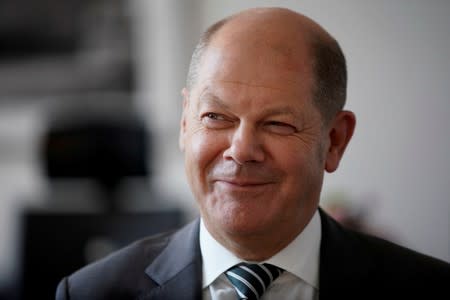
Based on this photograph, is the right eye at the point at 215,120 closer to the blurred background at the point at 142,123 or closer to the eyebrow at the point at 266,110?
the eyebrow at the point at 266,110

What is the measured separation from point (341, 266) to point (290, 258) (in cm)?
11

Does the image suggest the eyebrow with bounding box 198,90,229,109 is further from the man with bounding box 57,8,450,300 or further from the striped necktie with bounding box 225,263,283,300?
the striped necktie with bounding box 225,263,283,300

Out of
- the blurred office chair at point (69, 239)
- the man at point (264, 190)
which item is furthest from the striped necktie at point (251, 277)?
the blurred office chair at point (69, 239)

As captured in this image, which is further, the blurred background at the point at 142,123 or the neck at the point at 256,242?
the blurred background at the point at 142,123

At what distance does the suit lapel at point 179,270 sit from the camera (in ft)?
4.20

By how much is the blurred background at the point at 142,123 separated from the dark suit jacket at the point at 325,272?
790 millimetres

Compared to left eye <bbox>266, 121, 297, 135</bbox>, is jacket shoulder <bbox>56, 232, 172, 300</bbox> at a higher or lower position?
lower

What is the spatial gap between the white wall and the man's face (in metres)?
1.18

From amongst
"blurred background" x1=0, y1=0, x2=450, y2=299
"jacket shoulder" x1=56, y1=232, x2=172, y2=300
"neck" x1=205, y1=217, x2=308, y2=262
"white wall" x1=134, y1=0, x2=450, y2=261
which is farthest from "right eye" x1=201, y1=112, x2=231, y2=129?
"white wall" x1=134, y1=0, x2=450, y2=261

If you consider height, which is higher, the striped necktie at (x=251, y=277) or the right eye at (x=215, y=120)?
the right eye at (x=215, y=120)

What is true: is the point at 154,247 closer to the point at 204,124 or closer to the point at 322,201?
the point at 204,124

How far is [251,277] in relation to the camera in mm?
1261

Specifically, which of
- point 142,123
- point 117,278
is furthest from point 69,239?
point 142,123

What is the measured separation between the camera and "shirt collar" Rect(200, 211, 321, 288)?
4.20ft
